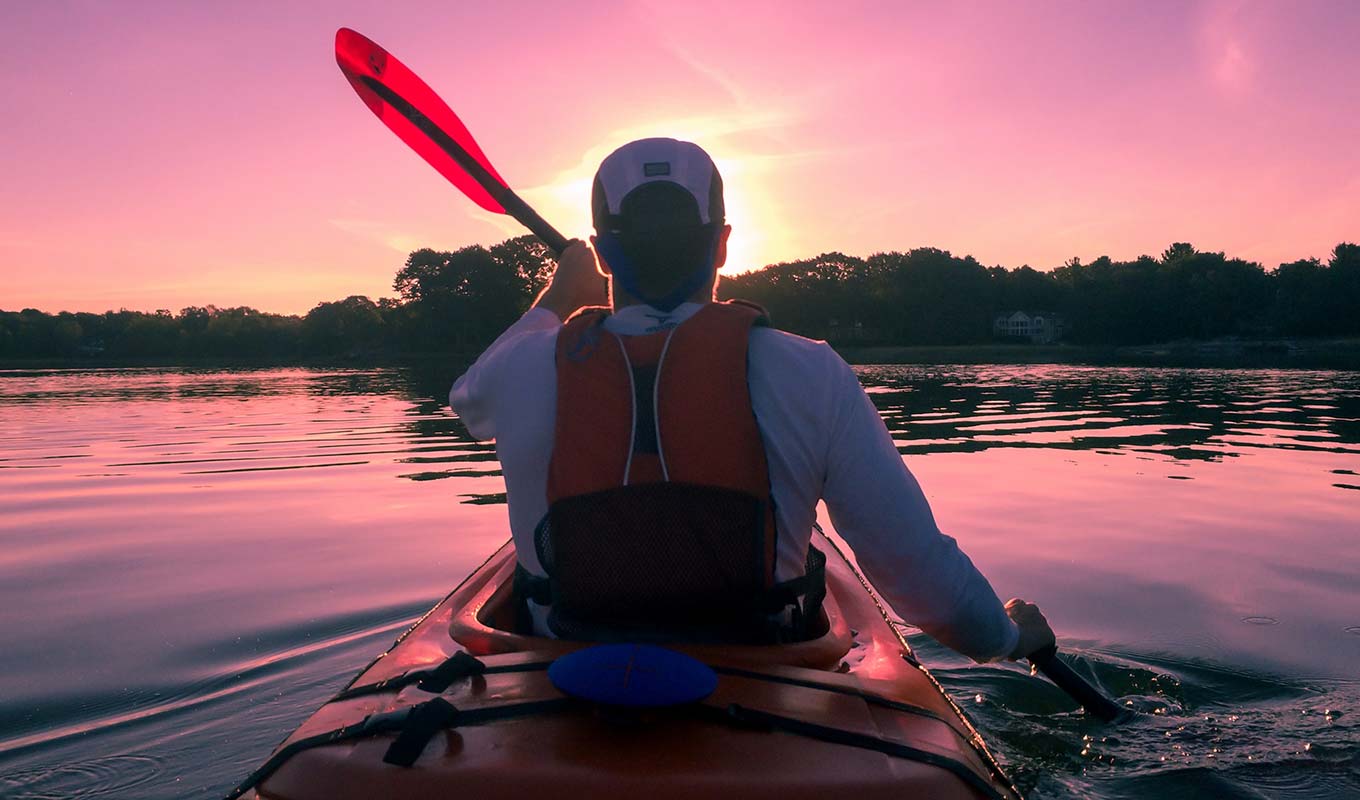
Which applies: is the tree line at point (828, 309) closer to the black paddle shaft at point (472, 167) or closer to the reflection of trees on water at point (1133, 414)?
the reflection of trees on water at point (1133, 414)

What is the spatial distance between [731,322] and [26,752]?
2.96 m

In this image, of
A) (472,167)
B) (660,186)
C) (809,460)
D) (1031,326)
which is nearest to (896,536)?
(809,460)

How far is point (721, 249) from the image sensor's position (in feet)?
6.63

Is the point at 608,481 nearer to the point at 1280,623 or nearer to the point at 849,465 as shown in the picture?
the point at 849,465

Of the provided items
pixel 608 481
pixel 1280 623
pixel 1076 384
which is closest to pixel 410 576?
pixel 608 481

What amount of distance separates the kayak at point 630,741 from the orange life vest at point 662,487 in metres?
0.11

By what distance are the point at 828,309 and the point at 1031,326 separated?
19.2 metres

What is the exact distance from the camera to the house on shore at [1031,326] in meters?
81.8

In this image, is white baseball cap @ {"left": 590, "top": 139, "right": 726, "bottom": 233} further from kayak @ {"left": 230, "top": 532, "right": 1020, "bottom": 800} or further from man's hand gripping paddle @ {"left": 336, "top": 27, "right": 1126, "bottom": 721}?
man's hand gripping paddle @ {"left": 336, "top": 27, "right": 1126, "bottom": 721}

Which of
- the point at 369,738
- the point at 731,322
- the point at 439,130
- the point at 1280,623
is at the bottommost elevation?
the point at 1280,623

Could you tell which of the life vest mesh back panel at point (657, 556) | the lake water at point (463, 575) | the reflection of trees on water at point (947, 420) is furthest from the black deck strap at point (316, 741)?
the reflection of trees on water at point (947, 420)

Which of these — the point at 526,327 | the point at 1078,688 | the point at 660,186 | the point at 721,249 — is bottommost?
the point at 1078,688

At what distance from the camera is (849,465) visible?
177 centimetres

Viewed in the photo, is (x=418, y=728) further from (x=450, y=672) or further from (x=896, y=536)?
(x=896, y=536)
